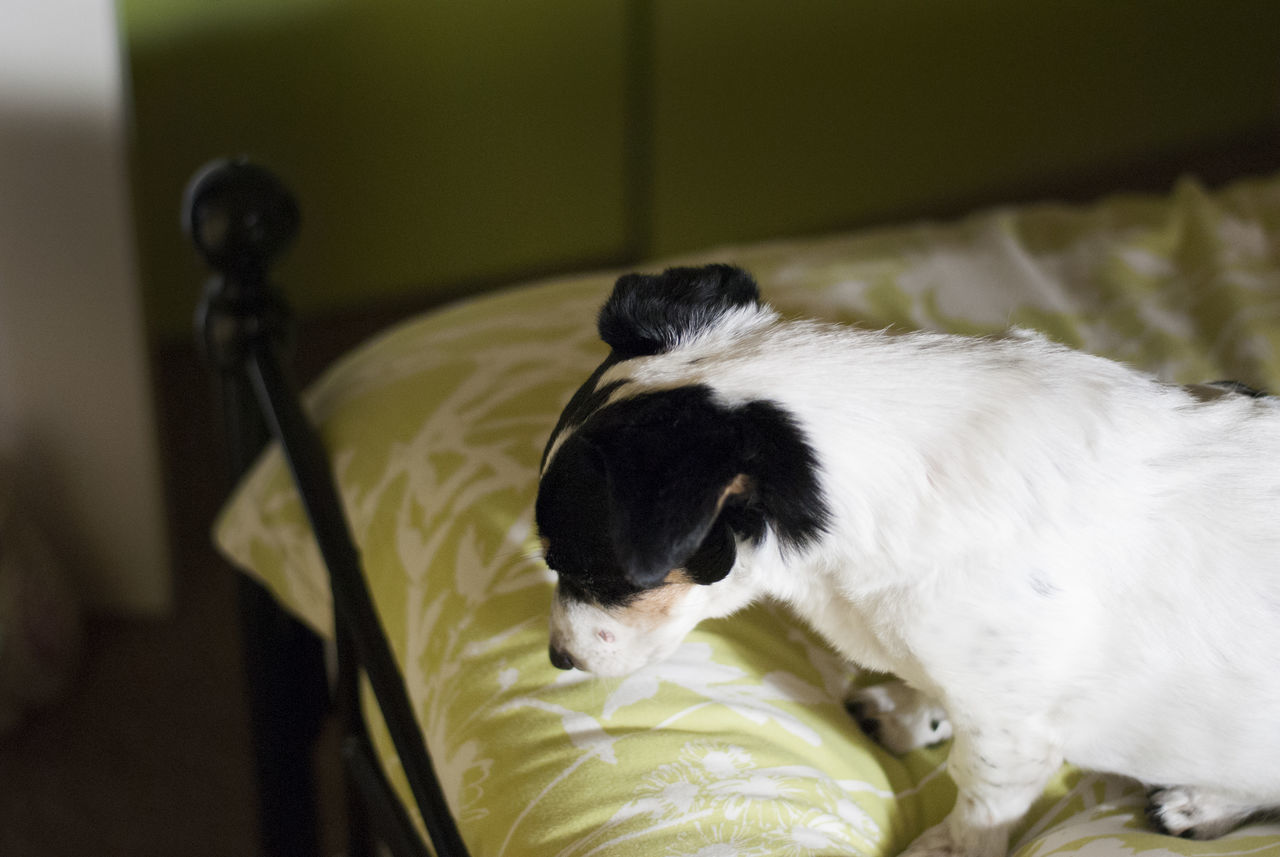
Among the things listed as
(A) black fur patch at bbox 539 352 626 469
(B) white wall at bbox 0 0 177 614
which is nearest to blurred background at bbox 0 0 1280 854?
(B) white wall at bbox 0 0 177 614

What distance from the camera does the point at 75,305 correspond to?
1.95 m

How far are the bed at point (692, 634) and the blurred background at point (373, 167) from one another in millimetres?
770

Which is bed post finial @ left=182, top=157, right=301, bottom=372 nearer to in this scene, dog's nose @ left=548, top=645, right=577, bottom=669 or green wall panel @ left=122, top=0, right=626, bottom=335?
dog's nose @ left=548, top=645, right=577, bottom=669

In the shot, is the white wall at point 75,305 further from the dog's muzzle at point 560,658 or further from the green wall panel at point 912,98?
the green wall panel at point 912,98

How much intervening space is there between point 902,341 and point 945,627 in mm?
235

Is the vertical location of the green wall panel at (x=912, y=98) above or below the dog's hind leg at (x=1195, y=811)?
above

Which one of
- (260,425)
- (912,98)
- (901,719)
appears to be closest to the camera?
(901,719)

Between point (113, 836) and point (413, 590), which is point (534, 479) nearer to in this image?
point (413, 590)

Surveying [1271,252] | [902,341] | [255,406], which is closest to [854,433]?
[902,341]

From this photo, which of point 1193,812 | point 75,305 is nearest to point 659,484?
point 1193,812

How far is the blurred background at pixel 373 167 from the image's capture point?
6.25 feet

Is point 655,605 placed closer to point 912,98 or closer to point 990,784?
point 990,784

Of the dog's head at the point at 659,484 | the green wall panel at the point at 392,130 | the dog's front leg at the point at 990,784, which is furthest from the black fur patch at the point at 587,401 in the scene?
the green wall panel at the point at 392,130

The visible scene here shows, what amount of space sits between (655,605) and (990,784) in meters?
0.31
